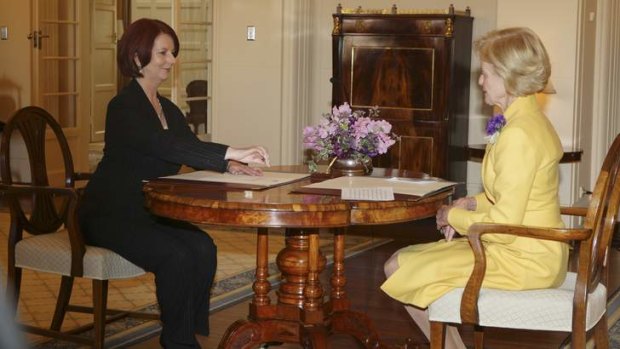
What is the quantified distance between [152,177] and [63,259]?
45cm

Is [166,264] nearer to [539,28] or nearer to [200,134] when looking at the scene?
[539,28]

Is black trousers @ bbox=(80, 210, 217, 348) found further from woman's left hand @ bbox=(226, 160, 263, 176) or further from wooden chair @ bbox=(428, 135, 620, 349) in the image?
wooden chair @ bbox=(428, 135, 620, 349)

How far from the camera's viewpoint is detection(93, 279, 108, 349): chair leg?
12.5 ft

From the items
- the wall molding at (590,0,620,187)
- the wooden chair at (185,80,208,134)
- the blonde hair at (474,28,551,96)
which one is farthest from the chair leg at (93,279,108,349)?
the wooden chair at (185,80,208,134)

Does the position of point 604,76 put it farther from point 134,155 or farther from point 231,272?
point 134,155

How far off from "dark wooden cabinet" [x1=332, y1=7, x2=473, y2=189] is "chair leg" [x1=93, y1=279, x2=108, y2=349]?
12.5ft

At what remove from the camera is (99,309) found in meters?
3.84

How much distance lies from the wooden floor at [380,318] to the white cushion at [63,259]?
19.8 inches

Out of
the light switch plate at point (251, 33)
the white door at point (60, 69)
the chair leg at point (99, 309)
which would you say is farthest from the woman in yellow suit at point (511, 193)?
the white door at point (60, 69)

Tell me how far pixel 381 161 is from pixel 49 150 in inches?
137

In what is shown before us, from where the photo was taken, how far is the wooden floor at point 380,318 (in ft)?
14.2

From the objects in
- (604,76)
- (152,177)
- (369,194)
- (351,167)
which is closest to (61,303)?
(152,177)

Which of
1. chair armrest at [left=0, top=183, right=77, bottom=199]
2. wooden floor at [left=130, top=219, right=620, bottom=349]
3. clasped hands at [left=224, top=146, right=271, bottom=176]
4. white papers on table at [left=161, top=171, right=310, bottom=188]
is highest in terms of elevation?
clasped hands at [left=224, top=146, right=271, bottom=176]

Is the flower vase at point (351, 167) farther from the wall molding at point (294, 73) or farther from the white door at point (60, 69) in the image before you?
→ the white door at point (60, 69)
